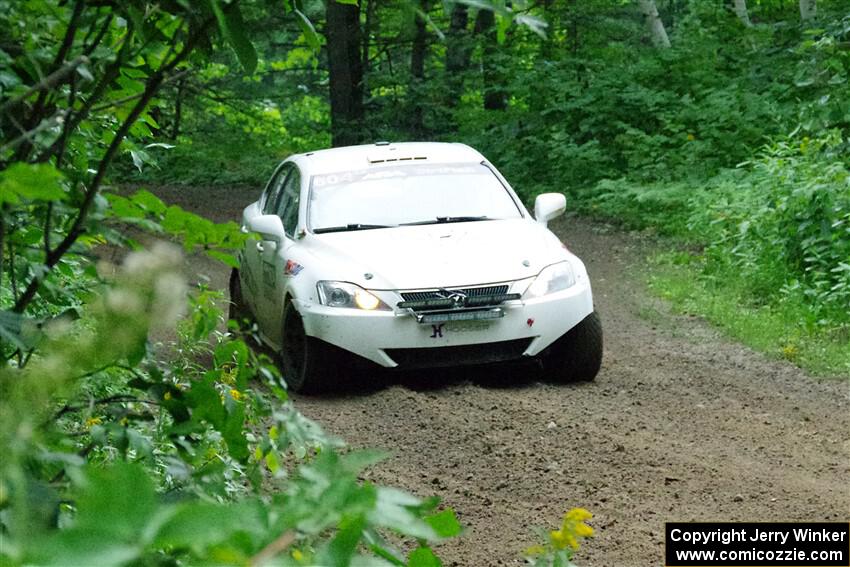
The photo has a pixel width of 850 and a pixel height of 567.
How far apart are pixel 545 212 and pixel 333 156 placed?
185 centimetres

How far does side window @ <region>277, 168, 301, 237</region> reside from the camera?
10205 millimetres

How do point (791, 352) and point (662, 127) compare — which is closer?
point (791, 352)

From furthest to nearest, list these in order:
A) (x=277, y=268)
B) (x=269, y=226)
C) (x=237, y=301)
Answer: (x=237, y=301) < (x=277, y=268) < (x=269, y=226)

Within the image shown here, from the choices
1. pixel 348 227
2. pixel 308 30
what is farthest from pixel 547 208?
pixel 308 30

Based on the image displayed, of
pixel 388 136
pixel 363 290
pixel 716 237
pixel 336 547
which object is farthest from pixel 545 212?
pixel 388 136

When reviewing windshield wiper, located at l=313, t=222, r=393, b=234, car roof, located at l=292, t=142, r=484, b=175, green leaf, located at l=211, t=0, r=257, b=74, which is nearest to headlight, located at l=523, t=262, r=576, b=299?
windshield wiper, located at l=313, t=222, r=393, b=234

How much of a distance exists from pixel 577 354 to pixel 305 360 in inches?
76.8

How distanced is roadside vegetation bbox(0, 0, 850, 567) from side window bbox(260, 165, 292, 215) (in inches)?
48.8

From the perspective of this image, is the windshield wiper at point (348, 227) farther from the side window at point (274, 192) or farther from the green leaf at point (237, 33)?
the green leaf at point (237, 33)

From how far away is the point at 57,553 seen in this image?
99cm

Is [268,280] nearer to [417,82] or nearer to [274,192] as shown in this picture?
[274,192]

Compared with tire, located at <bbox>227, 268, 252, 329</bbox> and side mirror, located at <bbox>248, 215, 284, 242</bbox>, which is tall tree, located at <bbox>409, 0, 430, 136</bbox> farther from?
side mirror, located at <bbox>248, 215, 284, 242</bbox>

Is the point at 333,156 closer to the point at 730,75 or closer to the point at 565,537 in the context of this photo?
the point at 565,537

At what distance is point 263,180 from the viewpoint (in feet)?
95.1
